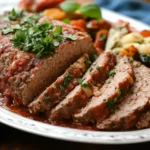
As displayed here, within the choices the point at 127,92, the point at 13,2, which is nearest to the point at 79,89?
the point at 127,92

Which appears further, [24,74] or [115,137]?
[24,74]

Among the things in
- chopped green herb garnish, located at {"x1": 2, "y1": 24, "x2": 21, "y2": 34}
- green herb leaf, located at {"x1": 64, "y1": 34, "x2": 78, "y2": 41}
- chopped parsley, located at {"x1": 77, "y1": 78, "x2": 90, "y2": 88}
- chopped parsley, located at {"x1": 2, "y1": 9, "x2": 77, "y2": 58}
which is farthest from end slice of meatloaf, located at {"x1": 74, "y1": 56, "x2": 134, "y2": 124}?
chopped green herb garnish, located at {"x1": 2, "y1": 24, "x2": 21, "y2": 34}

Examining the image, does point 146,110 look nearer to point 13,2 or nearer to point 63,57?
point 63,57

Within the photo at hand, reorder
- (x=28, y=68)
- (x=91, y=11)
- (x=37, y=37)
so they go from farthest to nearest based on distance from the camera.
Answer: (x=91, y=11) < (x=37, y=37) < (x=28, y=68)

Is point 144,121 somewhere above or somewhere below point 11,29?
below

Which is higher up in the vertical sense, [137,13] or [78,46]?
[78,46]

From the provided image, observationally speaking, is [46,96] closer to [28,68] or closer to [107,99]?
[28,68]

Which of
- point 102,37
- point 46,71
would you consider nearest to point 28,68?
point 46,71
